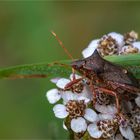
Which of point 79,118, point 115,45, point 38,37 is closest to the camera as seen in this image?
point 79,118

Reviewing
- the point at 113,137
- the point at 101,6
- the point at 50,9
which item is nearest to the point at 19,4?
the point at 50,9

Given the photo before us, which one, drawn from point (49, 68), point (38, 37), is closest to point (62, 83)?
point (49, 68)

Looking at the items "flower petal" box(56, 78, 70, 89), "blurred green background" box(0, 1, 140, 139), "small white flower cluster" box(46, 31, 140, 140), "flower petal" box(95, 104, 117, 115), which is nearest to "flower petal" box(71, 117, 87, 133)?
"small white flower cluster" box(46, 31, 140, 140)

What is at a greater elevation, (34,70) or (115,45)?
(115,45)

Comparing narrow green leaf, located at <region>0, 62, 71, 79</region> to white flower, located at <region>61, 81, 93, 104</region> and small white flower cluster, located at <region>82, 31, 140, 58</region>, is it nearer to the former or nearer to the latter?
white flower, located at <region>61, 81, 93, 104</region>

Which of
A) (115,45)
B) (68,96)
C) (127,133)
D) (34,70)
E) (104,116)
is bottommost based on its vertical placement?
(127,133)

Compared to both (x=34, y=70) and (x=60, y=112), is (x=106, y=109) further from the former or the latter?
(x=34, y=70)

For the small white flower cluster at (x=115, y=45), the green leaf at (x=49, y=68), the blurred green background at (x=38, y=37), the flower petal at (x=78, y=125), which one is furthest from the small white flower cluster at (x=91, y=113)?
the blurred green background at (x=38, y=37)
